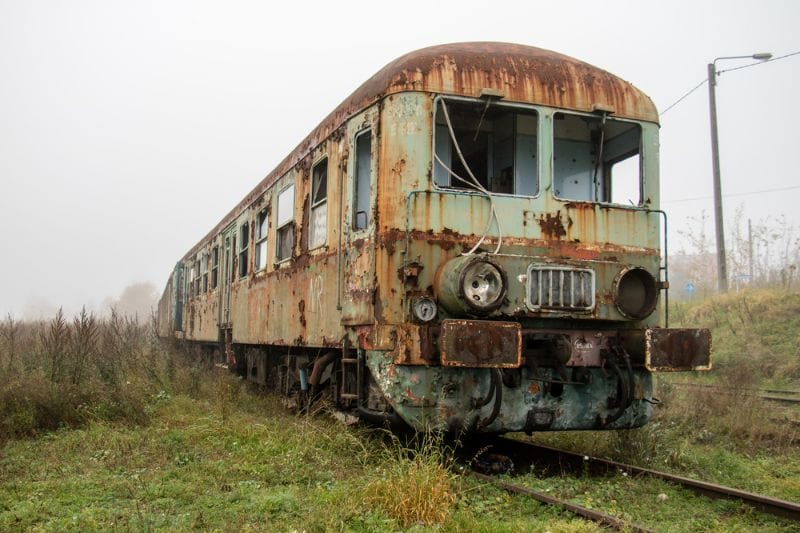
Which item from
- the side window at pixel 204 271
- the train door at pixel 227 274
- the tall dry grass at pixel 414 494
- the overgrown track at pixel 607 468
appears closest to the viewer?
the tall dry grass at pixel 414 494

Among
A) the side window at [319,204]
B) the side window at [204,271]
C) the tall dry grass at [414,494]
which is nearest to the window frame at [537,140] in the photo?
the side window at [319,204]

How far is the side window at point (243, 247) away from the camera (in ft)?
38.3

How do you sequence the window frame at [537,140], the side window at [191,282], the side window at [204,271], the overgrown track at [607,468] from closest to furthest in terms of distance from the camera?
the overgrown track at [607,468] < the window frame at [537,140] < the side window at [204,271] < the side window at [191,282]

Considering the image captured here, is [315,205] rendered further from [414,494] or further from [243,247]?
[243,247]

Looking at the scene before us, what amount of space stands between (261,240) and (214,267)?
16.3 feet

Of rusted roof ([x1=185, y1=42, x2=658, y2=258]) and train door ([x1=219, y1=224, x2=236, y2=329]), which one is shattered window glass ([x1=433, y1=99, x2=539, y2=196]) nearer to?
rusted roof ([x1=185, y1=42, x2=658, y2=258])

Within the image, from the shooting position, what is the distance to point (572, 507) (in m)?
4.59

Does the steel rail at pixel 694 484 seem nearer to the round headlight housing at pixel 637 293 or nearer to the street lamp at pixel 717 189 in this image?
the round headlight housing at pixel 637 293

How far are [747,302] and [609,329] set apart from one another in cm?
1123

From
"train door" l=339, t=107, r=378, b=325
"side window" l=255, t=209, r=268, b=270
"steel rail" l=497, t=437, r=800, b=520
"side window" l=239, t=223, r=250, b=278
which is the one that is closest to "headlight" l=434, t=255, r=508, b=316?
"train door" l=339, t=107, r=378, b=325

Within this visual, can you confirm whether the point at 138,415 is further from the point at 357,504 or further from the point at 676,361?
the point at 676,361

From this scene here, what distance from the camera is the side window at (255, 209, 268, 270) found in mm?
10062

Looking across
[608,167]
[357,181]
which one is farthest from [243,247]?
[608,167]

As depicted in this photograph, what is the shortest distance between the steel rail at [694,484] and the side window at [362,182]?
8.41 feet
